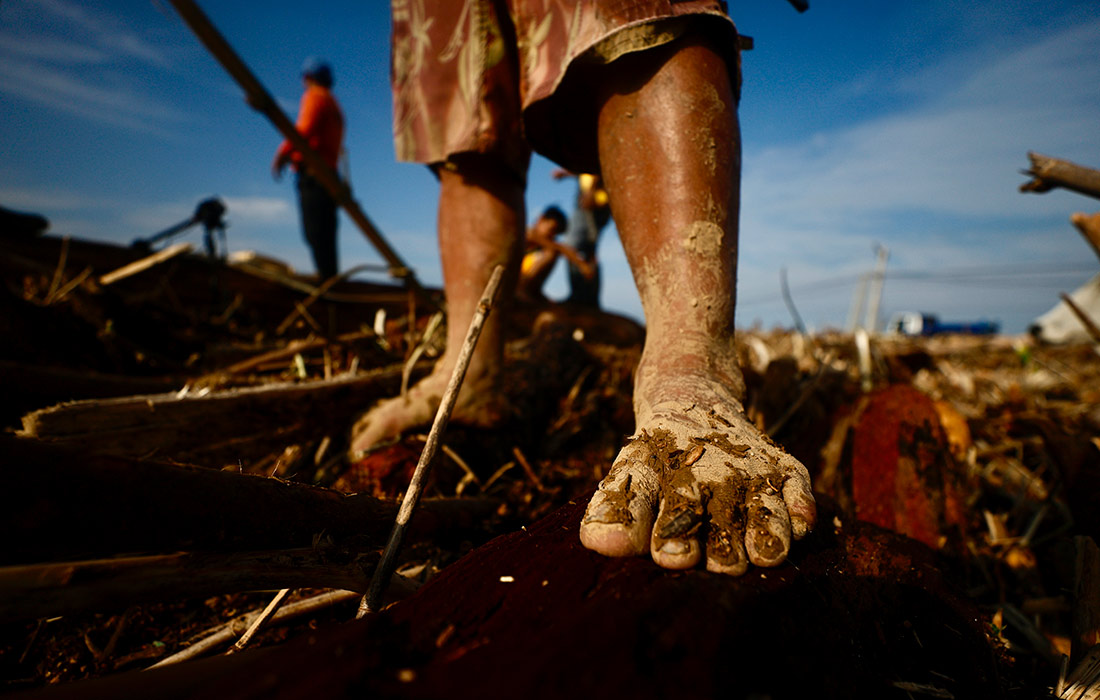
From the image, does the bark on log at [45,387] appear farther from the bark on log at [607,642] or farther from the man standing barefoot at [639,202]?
the bark on log at [607,642]

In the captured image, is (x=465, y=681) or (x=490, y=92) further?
(x=490, y=92)

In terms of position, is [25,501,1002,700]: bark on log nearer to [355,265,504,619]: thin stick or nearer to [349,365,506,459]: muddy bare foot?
[355,265,504,619]: thin stick

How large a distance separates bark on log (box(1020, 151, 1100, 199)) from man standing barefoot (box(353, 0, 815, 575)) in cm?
151

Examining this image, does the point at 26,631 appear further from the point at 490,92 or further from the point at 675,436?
the point at 490,92

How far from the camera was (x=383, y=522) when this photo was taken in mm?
917

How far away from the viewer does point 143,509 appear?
617 millimetres

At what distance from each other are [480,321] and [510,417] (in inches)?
36.1

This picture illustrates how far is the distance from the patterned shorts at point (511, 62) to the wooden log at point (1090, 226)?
1.82 meters

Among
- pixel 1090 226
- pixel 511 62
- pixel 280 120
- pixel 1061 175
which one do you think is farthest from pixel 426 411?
pixel 280 120

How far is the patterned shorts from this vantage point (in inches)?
45.2

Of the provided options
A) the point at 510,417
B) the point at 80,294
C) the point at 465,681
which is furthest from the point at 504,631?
the point at 80,294

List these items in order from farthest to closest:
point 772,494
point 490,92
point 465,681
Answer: point 490,92 → point 772,494 → point 465,681

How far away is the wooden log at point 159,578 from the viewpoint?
55 cm

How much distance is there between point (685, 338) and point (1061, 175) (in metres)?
1.87
